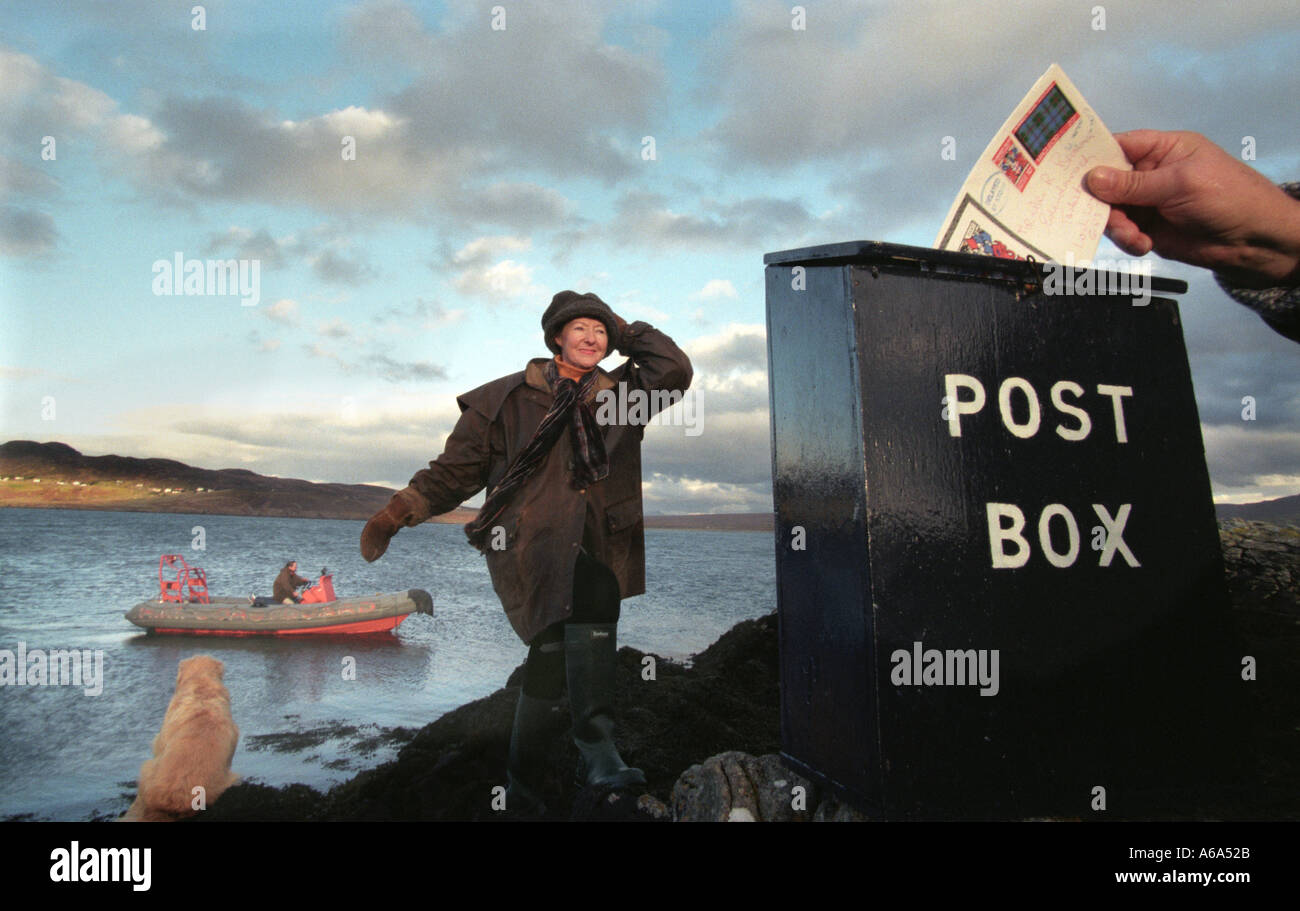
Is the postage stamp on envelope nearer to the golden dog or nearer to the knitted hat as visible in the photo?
the knitted hat

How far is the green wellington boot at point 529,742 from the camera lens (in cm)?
222

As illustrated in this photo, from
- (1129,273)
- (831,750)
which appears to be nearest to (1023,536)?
(831,750)

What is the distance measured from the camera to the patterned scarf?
7.54 feet

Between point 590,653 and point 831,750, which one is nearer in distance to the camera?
point 831,750

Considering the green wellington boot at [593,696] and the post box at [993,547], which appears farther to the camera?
the green wellington boot at [593,696]

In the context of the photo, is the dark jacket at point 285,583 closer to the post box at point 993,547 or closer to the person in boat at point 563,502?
the person in boat at point 563,502

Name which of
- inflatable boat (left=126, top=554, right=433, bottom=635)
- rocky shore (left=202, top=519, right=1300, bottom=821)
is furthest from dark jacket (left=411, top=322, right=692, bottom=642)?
inflatable boat (left=126, top=554, right=433, bottom=635)

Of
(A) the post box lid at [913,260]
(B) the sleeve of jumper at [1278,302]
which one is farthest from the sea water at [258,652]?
(B) the sleeve of jumper at [1278,302]

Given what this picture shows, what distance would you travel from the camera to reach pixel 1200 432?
198 centimetres

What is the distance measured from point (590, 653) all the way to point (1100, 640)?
161 cm

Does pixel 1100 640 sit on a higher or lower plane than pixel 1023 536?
lower

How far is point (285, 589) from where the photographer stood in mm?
3195
